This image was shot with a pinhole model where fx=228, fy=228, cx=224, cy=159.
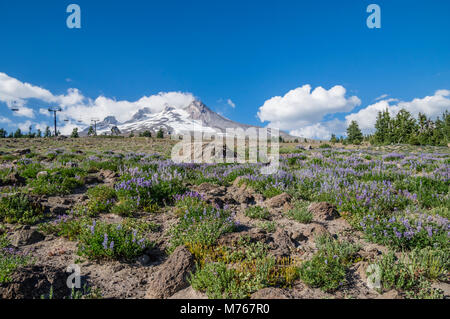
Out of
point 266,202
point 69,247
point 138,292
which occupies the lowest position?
point 138,292

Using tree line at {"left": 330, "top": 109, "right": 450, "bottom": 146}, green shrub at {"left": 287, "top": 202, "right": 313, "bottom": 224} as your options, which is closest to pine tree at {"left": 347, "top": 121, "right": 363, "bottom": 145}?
tree line at {"left": 330, "top": 109, "right": 450, "bottom": 146}

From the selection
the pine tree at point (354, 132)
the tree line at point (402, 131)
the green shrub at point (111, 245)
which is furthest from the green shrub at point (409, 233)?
the pine tree at point (354, 132)

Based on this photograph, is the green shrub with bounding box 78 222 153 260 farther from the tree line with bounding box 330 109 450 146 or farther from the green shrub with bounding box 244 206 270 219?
the tree line with bounding box 330 109 450 146

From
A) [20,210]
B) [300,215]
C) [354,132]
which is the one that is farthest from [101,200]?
[354,132]

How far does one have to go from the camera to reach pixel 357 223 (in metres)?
4.75

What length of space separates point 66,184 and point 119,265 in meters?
5.12

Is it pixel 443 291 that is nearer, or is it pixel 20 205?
pixel 443 291

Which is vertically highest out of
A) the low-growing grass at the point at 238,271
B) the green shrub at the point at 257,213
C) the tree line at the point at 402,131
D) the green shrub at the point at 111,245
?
the tree line at the point at 402,131

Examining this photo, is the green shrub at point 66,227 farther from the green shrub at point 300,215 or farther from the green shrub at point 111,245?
the green shrub at point 300,215

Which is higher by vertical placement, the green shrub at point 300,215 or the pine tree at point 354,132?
the pine tree at point 354,132

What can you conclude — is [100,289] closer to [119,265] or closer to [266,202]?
[119,265]

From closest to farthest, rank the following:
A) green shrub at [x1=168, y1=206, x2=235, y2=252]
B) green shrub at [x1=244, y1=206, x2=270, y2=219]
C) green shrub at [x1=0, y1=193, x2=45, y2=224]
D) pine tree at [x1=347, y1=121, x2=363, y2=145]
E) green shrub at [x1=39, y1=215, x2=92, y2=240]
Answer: green shrub at [x1=168, y1=206, x2=235, y2=252] → green shrub at [x1=39, y1=215, x2=92, y2=240] → green shrub at [x1=0, y1=193, x2=45, y2=224] → green shrub at [x1=244, y1=206, x2=270, y2=219] → pine tree at [x1=347, y1=121, x2=363, y2=145]

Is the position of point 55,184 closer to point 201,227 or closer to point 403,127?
point 201,227
